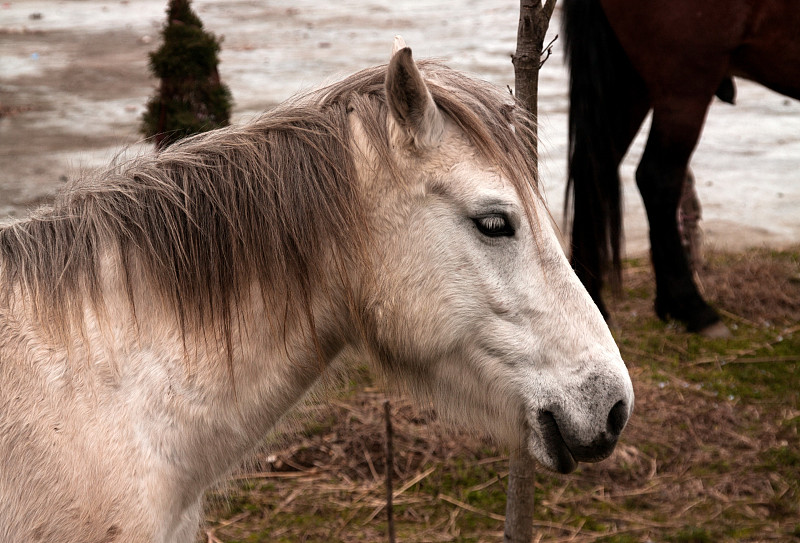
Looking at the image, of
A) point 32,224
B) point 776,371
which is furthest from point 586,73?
point 32,224

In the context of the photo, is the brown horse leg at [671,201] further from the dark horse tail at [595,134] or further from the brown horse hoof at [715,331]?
the dark horse tail at [595,134]

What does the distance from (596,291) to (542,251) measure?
9.59ft

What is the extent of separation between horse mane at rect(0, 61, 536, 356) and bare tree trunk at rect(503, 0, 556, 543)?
0.56m

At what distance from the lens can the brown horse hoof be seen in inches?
184

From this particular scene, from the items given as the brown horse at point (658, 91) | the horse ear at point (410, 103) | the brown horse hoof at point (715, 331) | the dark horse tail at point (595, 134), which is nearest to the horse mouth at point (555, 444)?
the horse ear at point (410, 103)

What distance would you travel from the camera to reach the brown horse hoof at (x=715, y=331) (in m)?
4.67

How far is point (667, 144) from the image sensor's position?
4336mm

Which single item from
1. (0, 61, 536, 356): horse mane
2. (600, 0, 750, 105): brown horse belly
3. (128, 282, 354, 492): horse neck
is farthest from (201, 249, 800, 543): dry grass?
(600, 0, 750, 105): brown horse belly

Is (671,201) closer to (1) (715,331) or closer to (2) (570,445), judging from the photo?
(1) (715,331)

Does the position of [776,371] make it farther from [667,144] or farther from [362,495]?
[362,495]

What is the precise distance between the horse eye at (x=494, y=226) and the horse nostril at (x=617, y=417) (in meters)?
0.47

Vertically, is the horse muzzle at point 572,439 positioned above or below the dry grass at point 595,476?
above

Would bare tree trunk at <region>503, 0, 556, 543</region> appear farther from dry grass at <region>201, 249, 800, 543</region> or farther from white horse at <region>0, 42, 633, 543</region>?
dry grass at <region>201, 249, 800, 543</region>

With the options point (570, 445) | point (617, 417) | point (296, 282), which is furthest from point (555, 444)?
point (296, 282)
